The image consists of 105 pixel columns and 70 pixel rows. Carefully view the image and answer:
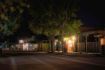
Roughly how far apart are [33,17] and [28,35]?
22.4m

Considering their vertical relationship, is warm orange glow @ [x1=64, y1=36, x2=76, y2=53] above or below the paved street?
above

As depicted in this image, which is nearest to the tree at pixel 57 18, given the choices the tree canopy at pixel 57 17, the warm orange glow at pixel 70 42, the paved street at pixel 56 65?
the tree canopy at pixel 57 17

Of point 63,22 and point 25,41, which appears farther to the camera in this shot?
point 25,41

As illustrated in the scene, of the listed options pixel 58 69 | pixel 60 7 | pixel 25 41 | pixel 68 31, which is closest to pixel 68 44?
pixel 68 31

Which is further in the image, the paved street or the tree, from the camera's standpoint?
the tree

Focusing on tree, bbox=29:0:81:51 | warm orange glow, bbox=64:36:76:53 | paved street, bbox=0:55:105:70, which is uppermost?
tree, bbox=29:0:81:51

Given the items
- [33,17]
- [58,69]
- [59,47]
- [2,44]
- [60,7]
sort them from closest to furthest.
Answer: [58,69]
[60,7]
[33,17]
[59,47]
[2,44]

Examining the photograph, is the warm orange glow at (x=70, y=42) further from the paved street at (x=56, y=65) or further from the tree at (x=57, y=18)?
the paved street at (x=56, y=65)

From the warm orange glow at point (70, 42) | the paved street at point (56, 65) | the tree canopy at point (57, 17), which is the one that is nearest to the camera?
the paved street at point (56, 65)

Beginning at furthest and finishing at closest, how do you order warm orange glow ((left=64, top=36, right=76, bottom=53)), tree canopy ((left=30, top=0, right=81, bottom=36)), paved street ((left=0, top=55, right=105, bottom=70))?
1. warm orange glow ((left=64, top=36, right=76, bottom=53))
2. tree canopy ((left=30, top=0, right=81, bottom=36))
3. paved street ((left=0, top=55, right=105, bottom=70))

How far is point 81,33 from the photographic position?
58.2 meters

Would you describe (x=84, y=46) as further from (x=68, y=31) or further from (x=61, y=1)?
(x=61, y=1)

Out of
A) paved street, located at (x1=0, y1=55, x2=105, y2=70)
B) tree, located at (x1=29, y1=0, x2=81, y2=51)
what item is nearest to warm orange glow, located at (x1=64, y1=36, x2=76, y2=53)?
tree, located at (x1=29, y1=0, x2=81, y2=51)

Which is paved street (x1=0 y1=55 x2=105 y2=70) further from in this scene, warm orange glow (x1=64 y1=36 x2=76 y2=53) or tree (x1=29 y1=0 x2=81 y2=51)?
warm orange glow (x1=64 y1=36 x2=76 y2=53)
